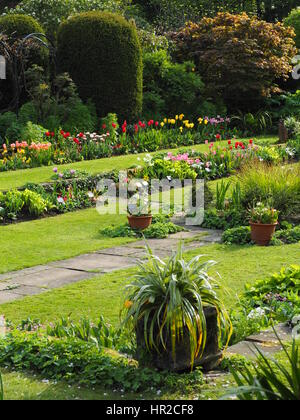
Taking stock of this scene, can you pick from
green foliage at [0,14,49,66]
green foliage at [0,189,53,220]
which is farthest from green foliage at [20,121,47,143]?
green foliage at [0,14,49,66]

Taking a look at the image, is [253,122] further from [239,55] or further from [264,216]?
[264,216]

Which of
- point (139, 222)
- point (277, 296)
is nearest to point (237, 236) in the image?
point (139, 222)

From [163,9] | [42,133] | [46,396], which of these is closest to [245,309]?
[46,396]

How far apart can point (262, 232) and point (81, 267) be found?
7.71 feet

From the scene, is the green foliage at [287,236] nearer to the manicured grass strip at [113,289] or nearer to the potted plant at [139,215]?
the manicured grass strip at [113,289]

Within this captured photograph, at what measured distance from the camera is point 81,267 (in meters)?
7.80

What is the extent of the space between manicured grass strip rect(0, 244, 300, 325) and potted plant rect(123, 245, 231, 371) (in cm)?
106

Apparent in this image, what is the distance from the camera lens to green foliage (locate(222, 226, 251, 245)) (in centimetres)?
899

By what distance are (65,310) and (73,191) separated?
542 cm

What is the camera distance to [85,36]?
1666 centimetres

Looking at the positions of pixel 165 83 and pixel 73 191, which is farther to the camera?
pixel 165 83

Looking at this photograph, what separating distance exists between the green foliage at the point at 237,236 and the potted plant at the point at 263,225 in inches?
6.1

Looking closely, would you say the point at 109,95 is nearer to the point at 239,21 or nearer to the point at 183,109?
the point at 183,109
